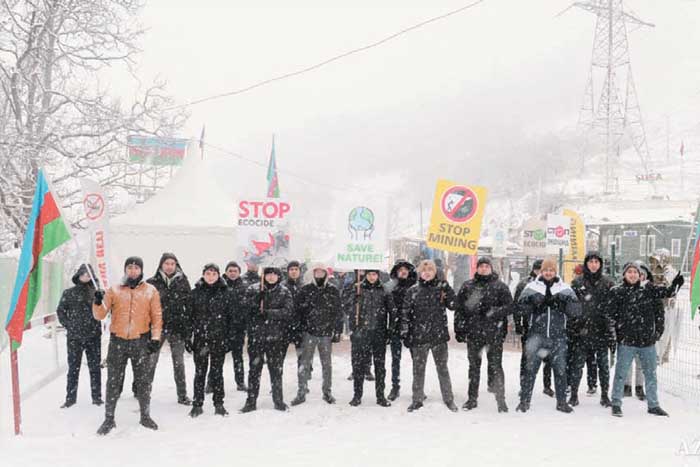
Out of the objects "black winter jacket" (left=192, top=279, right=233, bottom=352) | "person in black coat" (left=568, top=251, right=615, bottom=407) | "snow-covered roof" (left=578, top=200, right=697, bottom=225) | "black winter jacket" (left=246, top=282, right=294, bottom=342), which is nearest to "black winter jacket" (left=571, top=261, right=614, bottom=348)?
"person in black coat" (left=568, top=251, right=615, bottom=407)

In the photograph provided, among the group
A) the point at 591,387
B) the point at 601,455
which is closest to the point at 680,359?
the point at 591,387

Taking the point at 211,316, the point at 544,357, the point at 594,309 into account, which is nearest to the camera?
the point at 211,316

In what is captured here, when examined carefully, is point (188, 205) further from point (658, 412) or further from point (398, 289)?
point (658, 412)

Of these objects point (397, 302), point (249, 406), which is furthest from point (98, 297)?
point (397, 302)

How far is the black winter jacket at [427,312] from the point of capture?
22.2 feet

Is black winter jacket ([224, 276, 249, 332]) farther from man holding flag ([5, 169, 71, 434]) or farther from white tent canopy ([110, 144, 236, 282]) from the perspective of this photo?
white tent canopy ([110, 144, 236, 282])

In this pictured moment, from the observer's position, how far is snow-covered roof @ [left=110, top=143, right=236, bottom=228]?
1426 cm

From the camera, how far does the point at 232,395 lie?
7.58 m

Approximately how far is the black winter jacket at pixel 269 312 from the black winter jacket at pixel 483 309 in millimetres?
1960

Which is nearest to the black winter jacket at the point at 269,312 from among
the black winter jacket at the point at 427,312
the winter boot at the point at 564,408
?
the black winter jacket at the point at 427,312

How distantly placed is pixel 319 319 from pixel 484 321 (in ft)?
6.21

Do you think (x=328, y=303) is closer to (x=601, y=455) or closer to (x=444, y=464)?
(x=444, y=464)

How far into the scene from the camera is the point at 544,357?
22.0ft

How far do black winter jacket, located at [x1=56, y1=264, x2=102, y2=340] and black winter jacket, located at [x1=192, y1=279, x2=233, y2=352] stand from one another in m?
1.39
